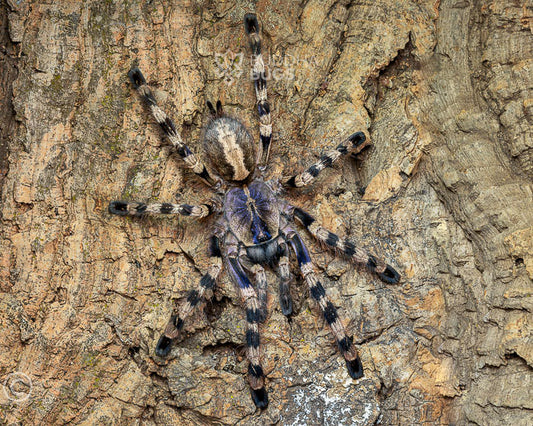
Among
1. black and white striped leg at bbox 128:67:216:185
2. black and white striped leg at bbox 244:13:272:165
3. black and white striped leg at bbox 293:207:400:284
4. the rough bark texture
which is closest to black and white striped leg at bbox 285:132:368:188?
the rough bark texture

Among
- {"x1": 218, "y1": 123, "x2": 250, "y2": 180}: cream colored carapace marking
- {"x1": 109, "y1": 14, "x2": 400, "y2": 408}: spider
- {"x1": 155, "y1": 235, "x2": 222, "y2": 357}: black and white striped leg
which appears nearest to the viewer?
{"x1": 155, "y1": 235, "x2": 222, "y2": 357}: black and white striped leg

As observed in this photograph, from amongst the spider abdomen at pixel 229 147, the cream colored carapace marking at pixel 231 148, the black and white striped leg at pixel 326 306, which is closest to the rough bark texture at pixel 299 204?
the black and white striped leg at pixel 326 306

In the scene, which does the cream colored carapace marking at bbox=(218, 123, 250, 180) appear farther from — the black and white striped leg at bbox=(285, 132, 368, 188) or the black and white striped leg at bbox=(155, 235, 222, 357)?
the black and white striped leg at bbox=(155, 235, 222, 357)

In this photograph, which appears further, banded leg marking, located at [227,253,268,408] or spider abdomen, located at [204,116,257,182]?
spider abdomen, located at [204,116,257,182]

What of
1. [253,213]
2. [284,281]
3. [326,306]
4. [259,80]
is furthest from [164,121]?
[326,306]

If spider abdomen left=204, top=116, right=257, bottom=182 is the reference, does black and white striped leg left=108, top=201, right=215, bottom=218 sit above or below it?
below

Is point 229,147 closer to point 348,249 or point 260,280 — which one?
point 260,280

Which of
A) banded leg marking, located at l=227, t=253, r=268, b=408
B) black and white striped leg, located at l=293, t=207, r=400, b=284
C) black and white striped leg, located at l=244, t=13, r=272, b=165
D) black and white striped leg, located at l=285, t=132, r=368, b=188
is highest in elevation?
black and white striped leg, located at l=244, t=13, r=272, b=165
